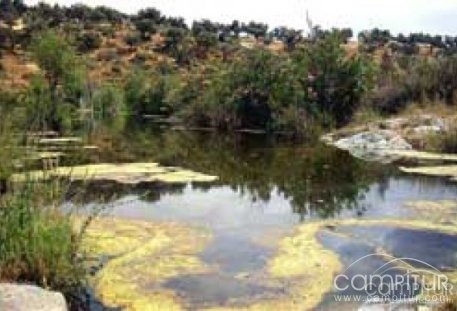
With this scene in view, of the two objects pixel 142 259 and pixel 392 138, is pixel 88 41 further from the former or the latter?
pixel 142 259

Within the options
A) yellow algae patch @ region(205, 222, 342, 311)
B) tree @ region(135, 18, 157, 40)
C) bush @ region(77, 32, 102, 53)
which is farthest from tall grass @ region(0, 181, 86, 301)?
tree @ region(135, 18, 157, 40)

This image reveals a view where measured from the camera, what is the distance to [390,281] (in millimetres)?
7230

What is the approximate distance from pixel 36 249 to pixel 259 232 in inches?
161

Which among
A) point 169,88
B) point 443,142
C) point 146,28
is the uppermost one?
point 146,28

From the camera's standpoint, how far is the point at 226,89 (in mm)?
31016

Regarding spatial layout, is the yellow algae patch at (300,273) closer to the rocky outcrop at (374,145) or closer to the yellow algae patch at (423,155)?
the yellow algae patch at (423,155)

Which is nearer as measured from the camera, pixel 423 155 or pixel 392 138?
pixel 423 155

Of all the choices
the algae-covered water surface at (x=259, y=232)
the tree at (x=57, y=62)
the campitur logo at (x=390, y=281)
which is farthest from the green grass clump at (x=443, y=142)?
the tree at (x=57, y=62)

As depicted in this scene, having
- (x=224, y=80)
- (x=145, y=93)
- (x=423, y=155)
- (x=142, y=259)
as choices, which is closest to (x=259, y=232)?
(x=142, y=259)

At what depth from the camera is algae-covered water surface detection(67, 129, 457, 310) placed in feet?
22.9

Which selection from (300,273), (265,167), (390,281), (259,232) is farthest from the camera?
(265,167)

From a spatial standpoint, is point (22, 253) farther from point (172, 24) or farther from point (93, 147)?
point (172, 24)

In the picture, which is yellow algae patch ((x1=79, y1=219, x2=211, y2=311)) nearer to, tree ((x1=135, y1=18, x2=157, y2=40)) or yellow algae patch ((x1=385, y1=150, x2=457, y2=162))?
yellow algae patch ((x1=385, y1=150, x2=457, y2=162))

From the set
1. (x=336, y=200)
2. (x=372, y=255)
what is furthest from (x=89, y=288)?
(x=336, y=200)
